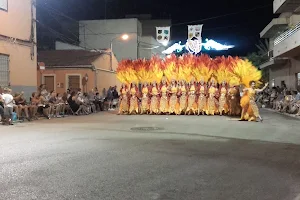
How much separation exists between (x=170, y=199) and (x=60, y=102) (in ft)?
55.5

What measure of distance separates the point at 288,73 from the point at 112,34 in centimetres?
2542

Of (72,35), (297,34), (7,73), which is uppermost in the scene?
(72,35)

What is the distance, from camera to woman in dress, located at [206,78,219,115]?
20906mm

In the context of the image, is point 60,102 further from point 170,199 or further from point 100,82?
point 170,199

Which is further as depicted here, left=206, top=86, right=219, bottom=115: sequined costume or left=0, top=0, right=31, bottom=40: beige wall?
left=206, top=86, right=219, bottom=115: sequined costume

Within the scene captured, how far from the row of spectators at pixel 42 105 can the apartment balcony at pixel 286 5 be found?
1593 cm

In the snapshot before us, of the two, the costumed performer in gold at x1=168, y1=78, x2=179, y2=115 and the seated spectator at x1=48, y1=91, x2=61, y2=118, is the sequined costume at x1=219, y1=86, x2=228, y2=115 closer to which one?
the costumed performer in gold at x1=168, y1=78, x2=179, y2=115

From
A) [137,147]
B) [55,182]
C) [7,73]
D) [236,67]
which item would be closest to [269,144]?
[137,147]

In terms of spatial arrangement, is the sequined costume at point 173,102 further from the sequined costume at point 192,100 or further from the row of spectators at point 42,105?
the row of spectators at point 42,105

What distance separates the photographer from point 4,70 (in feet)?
63.6

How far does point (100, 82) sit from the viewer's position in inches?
1364

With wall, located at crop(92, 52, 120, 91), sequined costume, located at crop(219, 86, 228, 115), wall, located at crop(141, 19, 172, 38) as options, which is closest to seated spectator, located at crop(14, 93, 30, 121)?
sequined costume, located at crop(219, 86, 228, 115)

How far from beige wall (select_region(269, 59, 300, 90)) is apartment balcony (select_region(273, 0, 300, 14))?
4350 mm

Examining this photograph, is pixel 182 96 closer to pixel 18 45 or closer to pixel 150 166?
pixel 18 45
